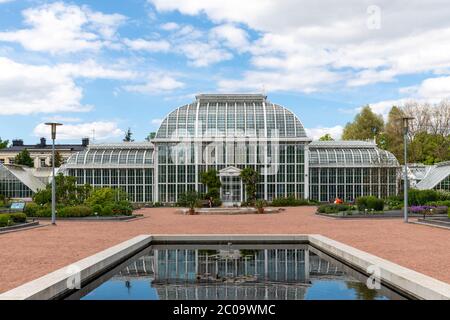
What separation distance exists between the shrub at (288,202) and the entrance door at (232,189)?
6017 millimetres

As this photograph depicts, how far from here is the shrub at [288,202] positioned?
6019 cm

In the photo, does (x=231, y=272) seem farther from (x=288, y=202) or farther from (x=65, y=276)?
(x=288, y=202)

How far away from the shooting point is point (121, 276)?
50.4ft

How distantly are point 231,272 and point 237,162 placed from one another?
49.9 meters

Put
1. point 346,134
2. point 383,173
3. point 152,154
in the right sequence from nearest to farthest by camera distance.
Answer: point 383,173 → point 152,154 → point 346,134

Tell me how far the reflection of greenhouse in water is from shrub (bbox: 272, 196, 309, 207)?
130 ft

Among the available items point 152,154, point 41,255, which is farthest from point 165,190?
point 41,255

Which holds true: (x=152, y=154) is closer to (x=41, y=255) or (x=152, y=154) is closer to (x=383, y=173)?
(x=383, y=173)

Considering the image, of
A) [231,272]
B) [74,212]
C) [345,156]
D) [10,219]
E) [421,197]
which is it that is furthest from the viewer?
[345,156]

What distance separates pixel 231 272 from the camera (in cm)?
1583

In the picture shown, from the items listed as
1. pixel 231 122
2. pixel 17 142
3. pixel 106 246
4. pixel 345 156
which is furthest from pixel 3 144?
pixel 106 246

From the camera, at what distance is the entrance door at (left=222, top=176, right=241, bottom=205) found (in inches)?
2552

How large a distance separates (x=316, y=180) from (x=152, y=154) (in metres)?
23.3
